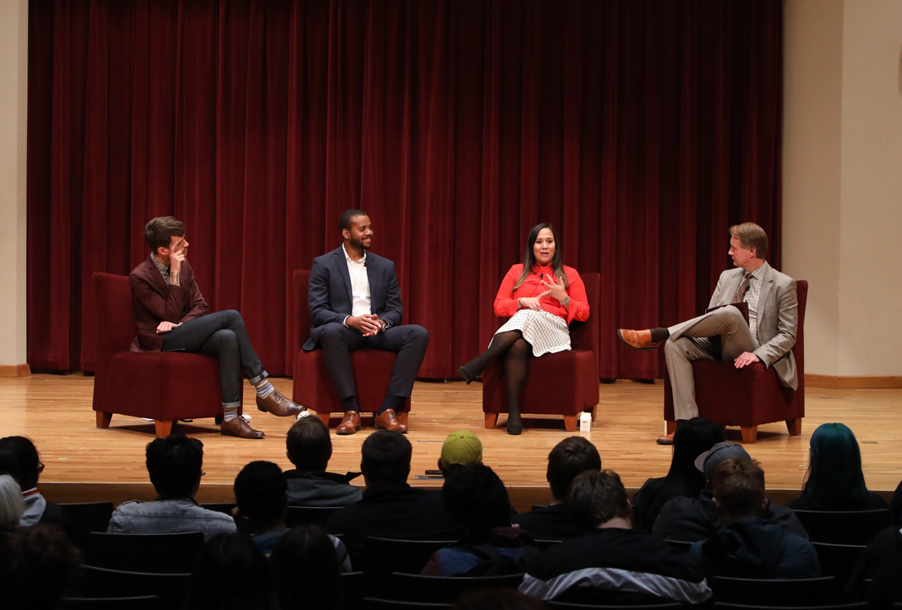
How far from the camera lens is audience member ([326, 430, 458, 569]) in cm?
226

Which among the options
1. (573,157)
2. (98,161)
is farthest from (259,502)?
(98,161)

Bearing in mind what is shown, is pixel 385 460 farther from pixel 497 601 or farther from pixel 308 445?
pixel 497 601

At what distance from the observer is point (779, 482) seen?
11.6ft

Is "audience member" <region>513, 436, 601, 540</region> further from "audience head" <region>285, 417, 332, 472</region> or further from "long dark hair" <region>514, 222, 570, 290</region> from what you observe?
"long dark hair" <region>514, 222, 570, 290</region>

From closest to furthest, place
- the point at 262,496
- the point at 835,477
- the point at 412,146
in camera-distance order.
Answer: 1. the point at 262,496
2. the point at 835,477
3. the point at 412,146

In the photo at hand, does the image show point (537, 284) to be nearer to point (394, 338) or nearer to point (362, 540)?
point (394, 338)

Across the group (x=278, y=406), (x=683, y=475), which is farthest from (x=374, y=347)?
(x=683, y=475)

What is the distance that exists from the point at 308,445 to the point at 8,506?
0.85m

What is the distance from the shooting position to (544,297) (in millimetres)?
5047

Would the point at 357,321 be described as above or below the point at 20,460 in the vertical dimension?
above

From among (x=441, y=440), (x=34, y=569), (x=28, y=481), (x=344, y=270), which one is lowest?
(x=441, y=440)

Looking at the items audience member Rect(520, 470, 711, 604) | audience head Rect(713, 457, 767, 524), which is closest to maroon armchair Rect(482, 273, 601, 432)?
audience head Rect(713, 457, 767, 524)

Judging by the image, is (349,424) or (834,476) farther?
(349,424)

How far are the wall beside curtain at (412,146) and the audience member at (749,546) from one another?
4.80 meters
